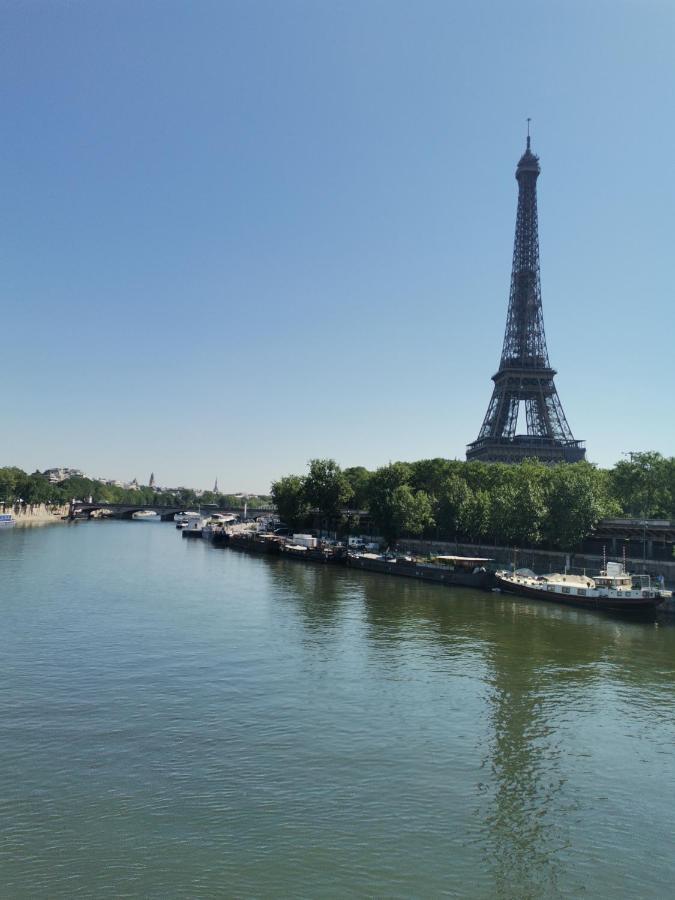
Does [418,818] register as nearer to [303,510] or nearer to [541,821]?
[541,821]

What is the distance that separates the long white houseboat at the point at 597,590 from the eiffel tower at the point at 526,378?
67906 mm

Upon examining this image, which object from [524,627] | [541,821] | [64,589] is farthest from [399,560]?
[541,821]

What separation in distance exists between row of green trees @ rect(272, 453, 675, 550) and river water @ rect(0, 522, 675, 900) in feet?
97.6

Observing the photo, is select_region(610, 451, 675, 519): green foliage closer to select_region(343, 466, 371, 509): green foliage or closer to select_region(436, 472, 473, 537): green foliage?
select_region(436, 472, 473, 537): green foliage

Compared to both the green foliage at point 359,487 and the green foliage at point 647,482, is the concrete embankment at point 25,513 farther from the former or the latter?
the green foliage at point 647,482

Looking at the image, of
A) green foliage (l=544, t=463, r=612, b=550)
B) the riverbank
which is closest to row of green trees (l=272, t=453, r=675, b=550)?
green foliage (l=544, t=463, r=612, b=550)

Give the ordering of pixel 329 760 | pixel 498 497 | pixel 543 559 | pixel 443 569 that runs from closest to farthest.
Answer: pixel 329 760 < pixel 443 569 < pixel 543 559 < pixel 498 497

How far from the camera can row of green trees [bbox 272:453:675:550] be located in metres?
74.0

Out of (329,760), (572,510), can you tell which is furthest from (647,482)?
(329,760)

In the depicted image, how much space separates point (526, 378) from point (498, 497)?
65294 millimetres

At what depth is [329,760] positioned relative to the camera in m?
22.4

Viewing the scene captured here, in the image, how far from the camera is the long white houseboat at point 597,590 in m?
54.1

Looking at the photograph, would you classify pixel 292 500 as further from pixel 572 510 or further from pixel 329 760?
pixel 329 760

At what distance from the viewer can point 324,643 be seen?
40.5m
